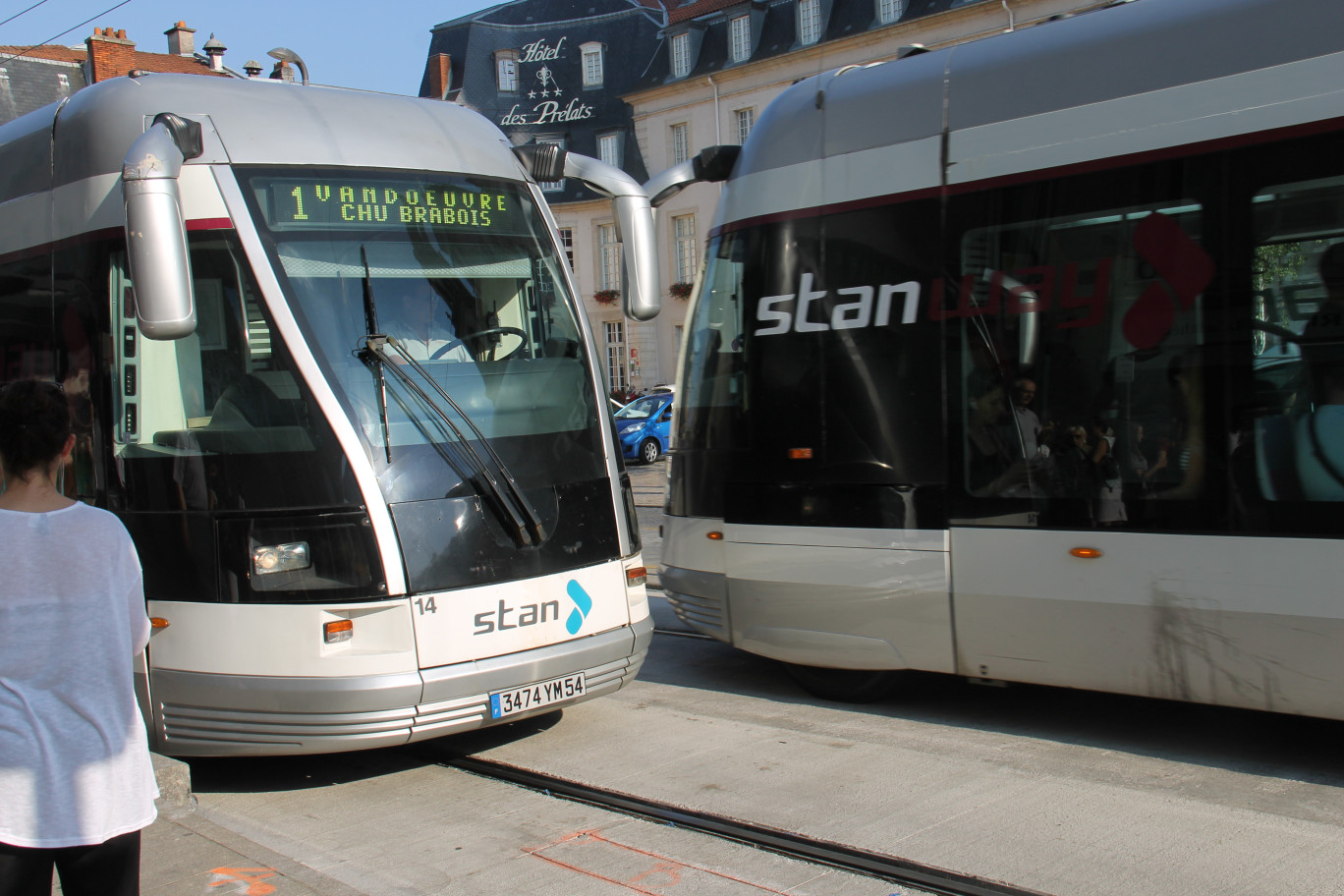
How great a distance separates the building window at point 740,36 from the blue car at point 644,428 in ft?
61.0

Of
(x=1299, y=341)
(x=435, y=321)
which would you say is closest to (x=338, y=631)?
(x=435, y=321)

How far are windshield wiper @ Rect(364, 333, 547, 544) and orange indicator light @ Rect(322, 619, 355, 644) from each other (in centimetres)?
84

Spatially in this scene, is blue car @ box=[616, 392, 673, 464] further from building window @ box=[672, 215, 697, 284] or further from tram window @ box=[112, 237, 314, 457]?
tram window @ box=[112, 237, 314, 457]

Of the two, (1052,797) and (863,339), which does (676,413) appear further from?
(1052,797)

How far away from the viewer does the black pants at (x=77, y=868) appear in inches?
111

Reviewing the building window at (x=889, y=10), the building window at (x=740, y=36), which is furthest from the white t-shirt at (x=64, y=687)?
the building window at (x=740, y=36)

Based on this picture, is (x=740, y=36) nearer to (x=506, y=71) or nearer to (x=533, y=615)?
(x=506, y=71)

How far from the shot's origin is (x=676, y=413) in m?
7.41

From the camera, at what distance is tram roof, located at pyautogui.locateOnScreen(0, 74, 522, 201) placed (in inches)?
225

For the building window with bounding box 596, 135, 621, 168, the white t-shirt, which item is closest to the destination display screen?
the white t-shirt

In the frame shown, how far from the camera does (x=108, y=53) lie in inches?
1358

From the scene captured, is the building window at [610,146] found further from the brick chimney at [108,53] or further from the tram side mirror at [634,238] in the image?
the tram side mirror at [634,238]

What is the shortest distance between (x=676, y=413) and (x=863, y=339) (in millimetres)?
1417

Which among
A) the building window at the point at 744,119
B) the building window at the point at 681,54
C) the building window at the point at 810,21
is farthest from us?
the building window at the point at 681,54
